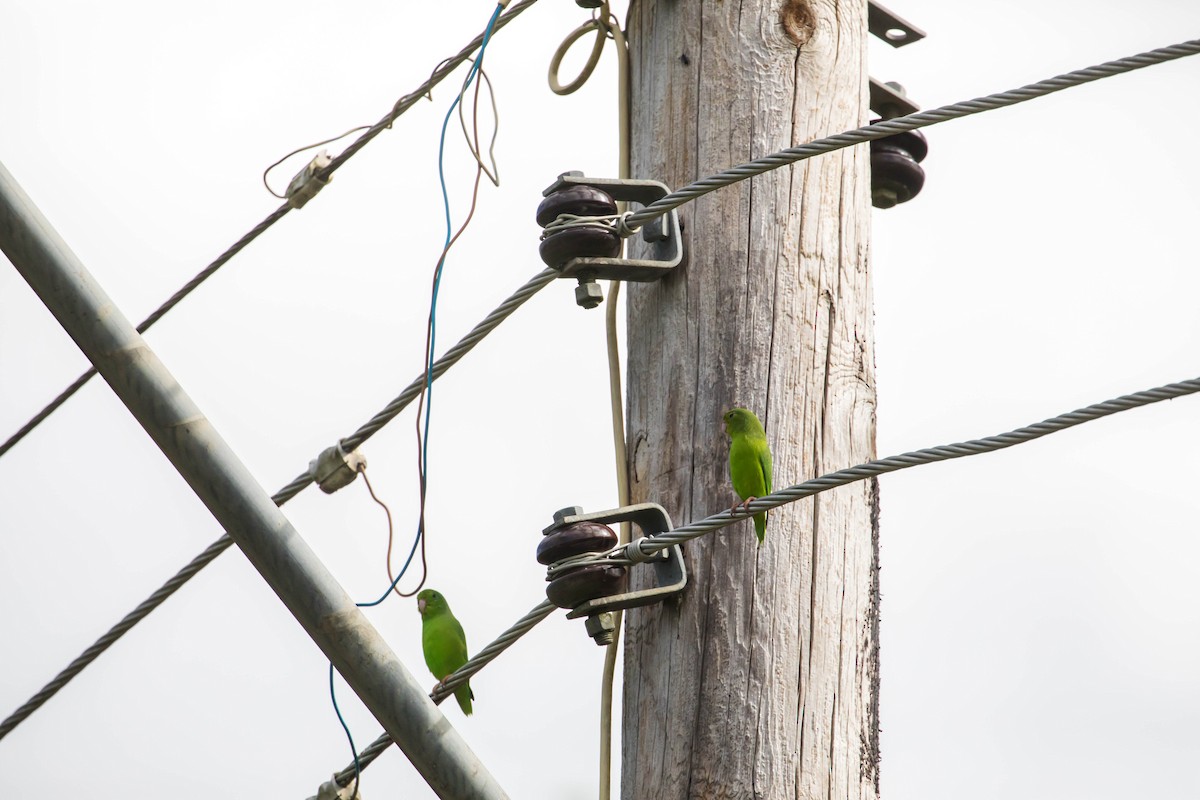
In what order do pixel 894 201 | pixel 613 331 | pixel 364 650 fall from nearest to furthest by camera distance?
pixel 364 650 < pixel 613 331 < pixel 894 201

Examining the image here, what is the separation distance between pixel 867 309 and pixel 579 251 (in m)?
0.60

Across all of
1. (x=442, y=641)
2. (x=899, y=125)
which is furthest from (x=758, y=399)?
(x=442, y=641)

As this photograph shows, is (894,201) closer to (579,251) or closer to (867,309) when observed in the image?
(867,309)

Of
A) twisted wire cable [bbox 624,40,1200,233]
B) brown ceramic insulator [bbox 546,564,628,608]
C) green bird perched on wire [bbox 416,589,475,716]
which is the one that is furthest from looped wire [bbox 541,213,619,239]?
green bird perched on wire [bbox 416,589,475,716]

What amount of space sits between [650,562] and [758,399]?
1.25 ft

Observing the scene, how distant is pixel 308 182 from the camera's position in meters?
4.11

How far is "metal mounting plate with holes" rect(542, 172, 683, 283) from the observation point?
2938 millimetres

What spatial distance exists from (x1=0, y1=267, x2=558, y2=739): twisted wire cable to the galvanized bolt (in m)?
0.73

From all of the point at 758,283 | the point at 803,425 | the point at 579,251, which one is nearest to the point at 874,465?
the point at 803,425

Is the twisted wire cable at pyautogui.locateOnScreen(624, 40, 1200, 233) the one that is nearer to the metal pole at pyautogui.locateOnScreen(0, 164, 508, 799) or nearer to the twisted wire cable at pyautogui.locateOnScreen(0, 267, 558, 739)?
the twisted wire cable at pyautogui.locateOnScreen(0, 267, 558, 739)

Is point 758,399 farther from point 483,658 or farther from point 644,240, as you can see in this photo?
point 483,658

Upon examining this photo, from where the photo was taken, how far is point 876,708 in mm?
2770

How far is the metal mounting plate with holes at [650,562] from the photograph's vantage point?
9.13ft

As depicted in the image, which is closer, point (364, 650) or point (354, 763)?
point (364, 650)
